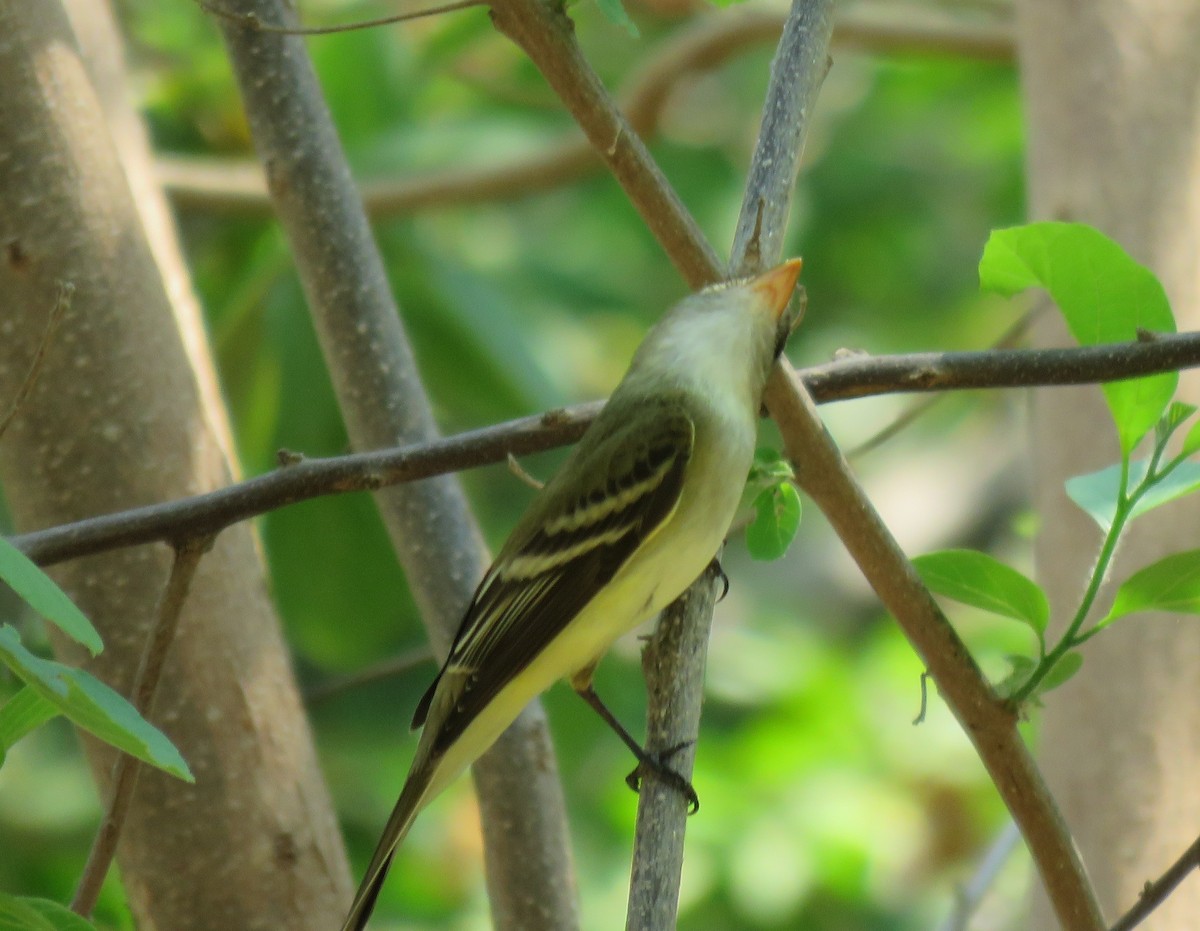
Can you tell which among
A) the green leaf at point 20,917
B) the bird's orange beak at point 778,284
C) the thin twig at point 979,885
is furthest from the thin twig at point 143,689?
the thin twig at point 979,885

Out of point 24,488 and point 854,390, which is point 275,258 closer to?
point 24,488

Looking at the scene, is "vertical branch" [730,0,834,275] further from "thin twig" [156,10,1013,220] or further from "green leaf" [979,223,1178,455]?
"thin twig" [156,10,1013,220]

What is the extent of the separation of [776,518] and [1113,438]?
0.98 meters

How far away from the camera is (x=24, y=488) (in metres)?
2.41

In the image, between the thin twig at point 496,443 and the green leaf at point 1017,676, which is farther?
the green leaf at point 1017,676

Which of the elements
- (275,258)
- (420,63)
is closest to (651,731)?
(275,258)

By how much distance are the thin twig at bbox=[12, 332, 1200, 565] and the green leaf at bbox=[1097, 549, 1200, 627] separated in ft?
0.81

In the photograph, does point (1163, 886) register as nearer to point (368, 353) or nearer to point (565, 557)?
point (565, 557)

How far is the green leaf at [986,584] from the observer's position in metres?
1.93

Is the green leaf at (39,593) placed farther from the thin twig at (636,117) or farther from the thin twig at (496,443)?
the thin twig at (636,117)

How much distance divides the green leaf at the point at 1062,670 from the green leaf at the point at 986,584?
4 cm

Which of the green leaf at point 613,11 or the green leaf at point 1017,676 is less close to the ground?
the green leaf at point 613,11

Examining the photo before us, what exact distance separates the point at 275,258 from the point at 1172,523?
2.39 meters

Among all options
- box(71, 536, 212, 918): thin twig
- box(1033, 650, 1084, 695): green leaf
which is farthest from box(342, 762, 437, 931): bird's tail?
box(1033, 650, 1084, 695): green leaf
